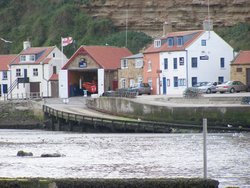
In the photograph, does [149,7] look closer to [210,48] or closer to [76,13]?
[76,13]

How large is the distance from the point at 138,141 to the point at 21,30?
2675 inches

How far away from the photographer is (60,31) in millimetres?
120688

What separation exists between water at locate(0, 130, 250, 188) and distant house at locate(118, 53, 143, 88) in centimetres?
2762

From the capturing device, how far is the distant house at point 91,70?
96000 millimetres

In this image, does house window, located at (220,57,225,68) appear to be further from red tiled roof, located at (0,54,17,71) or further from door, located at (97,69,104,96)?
red tiled roof, located at (0,54,17,71)

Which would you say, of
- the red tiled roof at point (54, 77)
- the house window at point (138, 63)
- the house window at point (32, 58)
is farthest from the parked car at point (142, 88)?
the house window at point (32, 58)

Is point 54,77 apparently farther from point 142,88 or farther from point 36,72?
point 142,88

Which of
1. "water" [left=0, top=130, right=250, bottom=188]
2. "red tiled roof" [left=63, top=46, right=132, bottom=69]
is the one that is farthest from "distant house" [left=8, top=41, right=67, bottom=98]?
"water" [left=0, top=130, right=250, bottom=188]

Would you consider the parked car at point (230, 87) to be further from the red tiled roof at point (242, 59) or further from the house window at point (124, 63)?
the house window at point (124, 63)

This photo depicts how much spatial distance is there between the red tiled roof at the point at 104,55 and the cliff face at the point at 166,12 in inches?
473

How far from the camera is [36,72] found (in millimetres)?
104312

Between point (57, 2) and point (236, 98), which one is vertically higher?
point (57, 2)

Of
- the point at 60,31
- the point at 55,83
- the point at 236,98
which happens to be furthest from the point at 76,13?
the point at 236,98

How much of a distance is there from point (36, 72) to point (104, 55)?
973 centimetres
